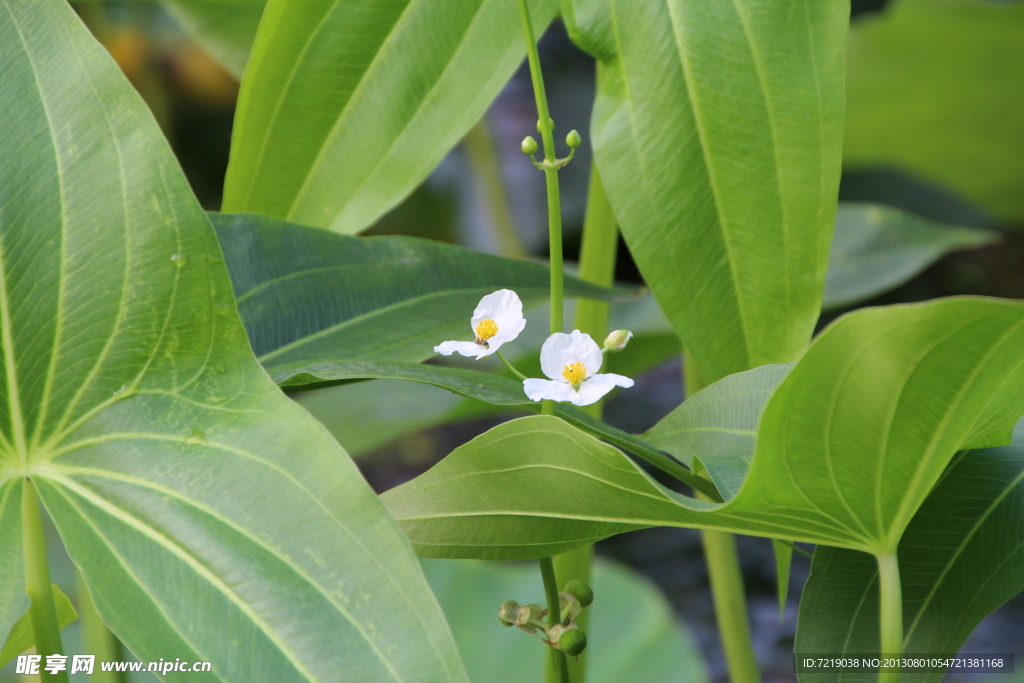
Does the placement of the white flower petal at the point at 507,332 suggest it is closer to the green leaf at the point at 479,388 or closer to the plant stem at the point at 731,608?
the green leaf at the point at 479,388

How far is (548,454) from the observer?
179 millimetres

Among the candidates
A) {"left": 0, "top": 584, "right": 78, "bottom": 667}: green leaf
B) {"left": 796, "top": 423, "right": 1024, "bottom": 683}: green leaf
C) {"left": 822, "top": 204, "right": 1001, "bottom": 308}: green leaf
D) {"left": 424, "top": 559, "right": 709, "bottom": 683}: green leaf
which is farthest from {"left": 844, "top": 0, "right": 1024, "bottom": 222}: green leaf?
{"left": 0, "top": 584, "right": 78, "bottom": 667}: green leaf

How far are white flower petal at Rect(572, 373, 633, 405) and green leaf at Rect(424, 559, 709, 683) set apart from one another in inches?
19.9

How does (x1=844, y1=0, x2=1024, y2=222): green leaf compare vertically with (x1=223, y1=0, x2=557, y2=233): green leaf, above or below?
above

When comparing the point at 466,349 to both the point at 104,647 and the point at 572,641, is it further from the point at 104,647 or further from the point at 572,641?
the point at 104,647

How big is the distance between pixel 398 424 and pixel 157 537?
1.27 feet

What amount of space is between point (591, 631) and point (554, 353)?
546mm

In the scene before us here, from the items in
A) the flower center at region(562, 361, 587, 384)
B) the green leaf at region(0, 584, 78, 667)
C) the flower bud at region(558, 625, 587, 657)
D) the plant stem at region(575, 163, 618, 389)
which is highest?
the plant stem at region(575, 163, 618, 389)

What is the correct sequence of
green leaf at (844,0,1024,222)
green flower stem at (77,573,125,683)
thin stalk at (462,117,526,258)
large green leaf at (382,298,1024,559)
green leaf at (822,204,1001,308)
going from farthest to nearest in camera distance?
1. green leaf at (844,0,1024,222)
2. thin stalk at (462,117,526,258)
3. green leaf at (822,204,1001,308)
4. green flower stem at (77,573,125,683)
5. large green leaf at (382,298,1024,559)

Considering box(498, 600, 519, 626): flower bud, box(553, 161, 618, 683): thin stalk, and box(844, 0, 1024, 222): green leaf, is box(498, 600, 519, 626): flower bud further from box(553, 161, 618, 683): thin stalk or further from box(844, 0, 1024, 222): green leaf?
box(844, 0, 1024, 222): green leaf

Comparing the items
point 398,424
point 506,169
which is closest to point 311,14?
point 398,424

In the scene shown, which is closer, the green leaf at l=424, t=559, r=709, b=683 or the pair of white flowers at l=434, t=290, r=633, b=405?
the pair of white flowers at l=434, t=290, r=633, b=405

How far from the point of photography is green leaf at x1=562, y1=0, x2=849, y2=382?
0.23 metres

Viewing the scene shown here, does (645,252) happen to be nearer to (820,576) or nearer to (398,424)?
(820,576)
